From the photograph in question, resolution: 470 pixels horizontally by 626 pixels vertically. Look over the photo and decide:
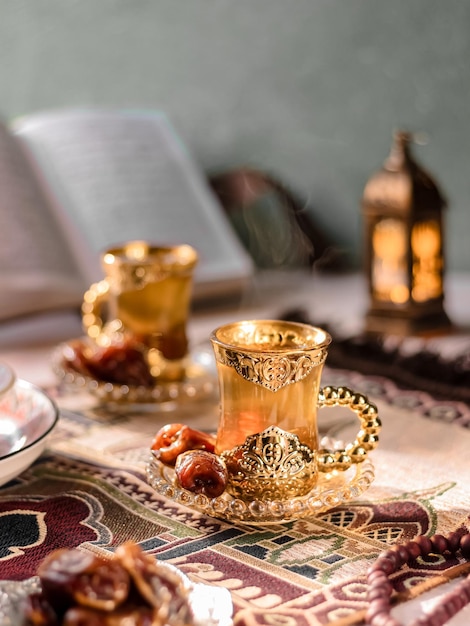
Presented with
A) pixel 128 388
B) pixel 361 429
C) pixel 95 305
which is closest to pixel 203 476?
pixel 361 429

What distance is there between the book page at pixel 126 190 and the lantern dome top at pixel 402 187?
28 centimetres

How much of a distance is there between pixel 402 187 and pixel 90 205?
1.60 ft

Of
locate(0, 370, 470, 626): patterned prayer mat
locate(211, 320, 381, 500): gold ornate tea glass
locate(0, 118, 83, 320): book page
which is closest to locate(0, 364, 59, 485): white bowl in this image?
locate(0, 370, 470, 626): patterned prayer mat

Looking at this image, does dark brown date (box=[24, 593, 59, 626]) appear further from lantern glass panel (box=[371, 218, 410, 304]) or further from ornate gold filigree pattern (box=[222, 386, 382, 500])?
lantern glass panel (box=[371, 218, 410, 304])

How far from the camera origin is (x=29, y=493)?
2.29 feet

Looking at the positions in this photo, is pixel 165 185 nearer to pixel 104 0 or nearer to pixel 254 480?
pixel 104 0

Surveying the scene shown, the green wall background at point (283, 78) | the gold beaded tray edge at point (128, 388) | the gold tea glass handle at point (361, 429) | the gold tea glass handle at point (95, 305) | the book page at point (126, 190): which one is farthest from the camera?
the green wall background at point (283, 78)

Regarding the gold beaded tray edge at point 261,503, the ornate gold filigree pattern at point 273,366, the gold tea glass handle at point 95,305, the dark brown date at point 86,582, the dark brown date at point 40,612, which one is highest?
the ornate gold filigree pattern at point 273,366

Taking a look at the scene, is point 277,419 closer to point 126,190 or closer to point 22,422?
point 22,422

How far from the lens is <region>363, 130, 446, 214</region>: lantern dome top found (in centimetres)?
127

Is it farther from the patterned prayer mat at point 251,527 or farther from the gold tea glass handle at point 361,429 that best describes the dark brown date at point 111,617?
the gold tea glass handle at point 361,429

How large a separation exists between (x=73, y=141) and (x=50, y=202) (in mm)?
156

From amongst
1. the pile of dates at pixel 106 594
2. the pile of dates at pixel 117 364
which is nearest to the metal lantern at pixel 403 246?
the pile of dates at pixel 117 364

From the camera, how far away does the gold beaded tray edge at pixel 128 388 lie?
2.89 ft
